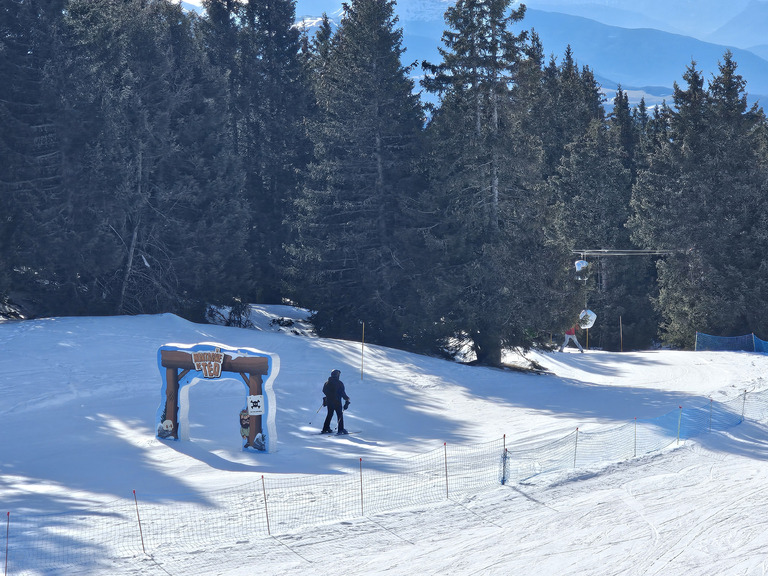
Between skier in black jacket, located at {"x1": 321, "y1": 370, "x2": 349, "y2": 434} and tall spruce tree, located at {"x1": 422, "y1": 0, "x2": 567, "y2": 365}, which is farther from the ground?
tall spruce tree, located at {"x1": 422, "y1": 0, "x2": 567, "y2": 365}

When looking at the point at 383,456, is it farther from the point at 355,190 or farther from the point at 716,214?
the point at 716,214

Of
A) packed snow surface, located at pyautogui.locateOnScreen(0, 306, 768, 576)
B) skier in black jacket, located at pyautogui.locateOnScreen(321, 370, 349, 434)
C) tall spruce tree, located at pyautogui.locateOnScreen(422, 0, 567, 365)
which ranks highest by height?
tall spruce tree, located at pyautogui.locateOnScreen(422, 0, 567, 365)

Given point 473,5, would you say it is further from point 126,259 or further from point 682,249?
point 682,249

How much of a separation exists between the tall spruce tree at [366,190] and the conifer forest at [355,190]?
0.31ft

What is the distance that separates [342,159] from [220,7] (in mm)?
16017

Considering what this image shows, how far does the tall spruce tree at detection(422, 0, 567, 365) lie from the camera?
91.7 feet

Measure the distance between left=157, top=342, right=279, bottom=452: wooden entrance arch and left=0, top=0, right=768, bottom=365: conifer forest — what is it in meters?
12.6

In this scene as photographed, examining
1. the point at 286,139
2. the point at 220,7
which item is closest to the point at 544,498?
the point at 286,139

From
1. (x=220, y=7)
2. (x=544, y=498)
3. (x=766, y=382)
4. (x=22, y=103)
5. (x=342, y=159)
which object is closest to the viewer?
(x=544, y=498)

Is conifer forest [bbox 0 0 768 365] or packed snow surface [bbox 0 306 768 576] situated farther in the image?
conifer forest [bbox 0 0 768 365]

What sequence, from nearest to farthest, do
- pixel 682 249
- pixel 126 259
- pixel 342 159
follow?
1. pixel 126 259
2. pixel 342 159
3. pixel 682 249

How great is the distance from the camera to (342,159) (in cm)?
3356

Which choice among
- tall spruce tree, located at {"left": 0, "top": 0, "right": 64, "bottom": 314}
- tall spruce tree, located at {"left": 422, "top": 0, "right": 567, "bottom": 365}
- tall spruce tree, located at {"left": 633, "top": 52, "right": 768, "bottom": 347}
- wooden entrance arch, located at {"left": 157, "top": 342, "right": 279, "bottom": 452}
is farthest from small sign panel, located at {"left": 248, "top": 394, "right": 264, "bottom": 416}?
tall spruce tree, located at {"left": 633, "top": 52, "right": 768, "bottom": 347}

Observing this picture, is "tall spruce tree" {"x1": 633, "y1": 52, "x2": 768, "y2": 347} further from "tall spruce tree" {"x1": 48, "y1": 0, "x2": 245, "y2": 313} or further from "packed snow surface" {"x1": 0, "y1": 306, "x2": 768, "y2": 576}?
"tall spruce tree" {"x1": 48, "y1": 0, "x2": 245, "y2": 313}
